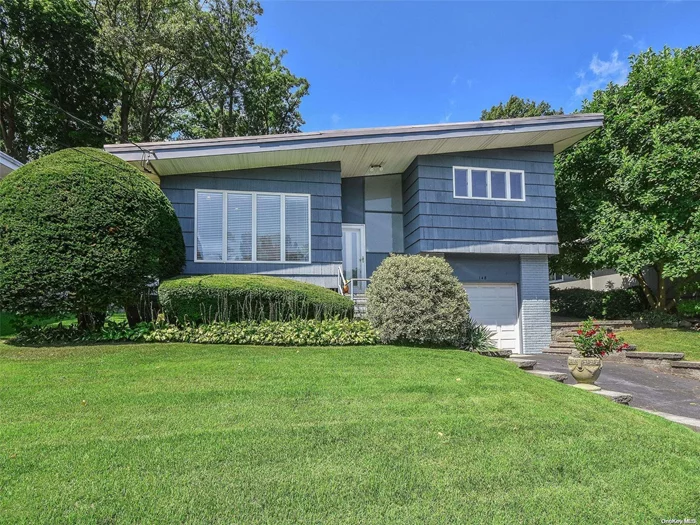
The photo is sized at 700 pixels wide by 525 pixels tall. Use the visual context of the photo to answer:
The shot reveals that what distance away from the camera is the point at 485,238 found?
Result: 10812 mm

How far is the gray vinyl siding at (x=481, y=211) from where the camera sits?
10617 millimetres

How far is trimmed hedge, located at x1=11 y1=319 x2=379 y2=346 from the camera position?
710 cm

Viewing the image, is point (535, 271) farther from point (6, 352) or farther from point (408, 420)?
point (6, 352)

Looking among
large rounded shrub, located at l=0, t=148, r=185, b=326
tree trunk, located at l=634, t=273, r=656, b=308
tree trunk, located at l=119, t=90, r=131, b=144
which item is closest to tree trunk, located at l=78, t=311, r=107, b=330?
large rounded shrub, located at l=0, t=148, r=185, b=326

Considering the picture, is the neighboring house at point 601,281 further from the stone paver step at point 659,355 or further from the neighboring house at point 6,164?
the neighboring house at point 6,164

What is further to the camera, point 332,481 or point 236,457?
point 236,457

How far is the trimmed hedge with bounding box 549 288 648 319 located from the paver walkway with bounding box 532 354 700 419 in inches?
195

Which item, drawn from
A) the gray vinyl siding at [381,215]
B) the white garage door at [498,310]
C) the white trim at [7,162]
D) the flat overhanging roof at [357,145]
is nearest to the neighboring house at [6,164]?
the white trim at [7,162]

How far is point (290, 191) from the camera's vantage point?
10172 millimetres

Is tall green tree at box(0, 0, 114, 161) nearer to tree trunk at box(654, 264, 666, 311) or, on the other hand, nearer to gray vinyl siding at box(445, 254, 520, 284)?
gray vinyl siding at box(445, 254, 520, 284)

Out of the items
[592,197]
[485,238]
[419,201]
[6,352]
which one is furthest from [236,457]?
[592,197]

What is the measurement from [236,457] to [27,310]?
5.70 metres

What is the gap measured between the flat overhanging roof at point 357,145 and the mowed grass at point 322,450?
5.12 m

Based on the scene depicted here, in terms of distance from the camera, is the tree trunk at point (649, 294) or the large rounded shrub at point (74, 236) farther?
the tree trunk at point (649, 294)
